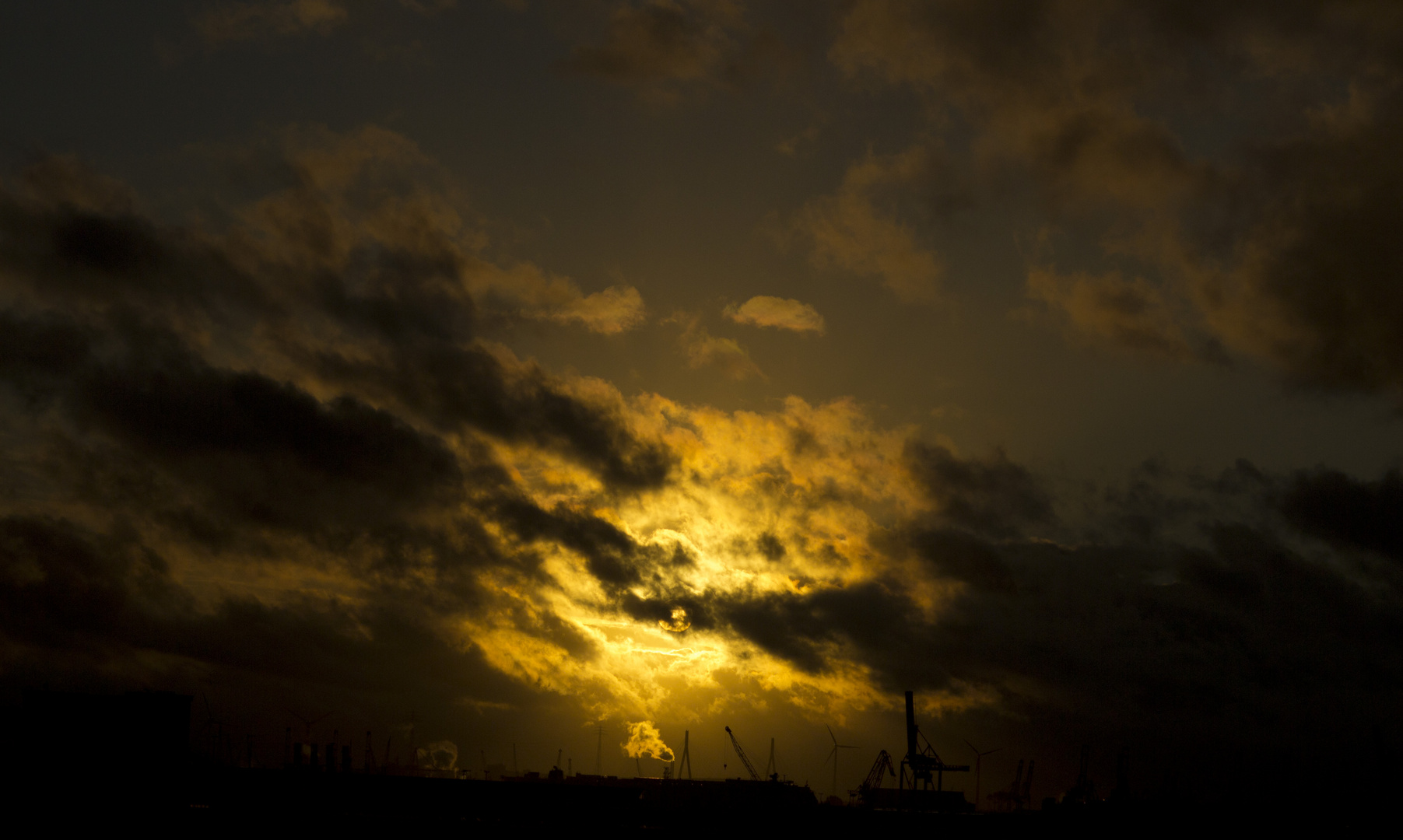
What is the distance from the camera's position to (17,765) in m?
130

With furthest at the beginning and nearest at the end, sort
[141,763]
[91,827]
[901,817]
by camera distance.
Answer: [901,817]
[141,763]
[91,827]

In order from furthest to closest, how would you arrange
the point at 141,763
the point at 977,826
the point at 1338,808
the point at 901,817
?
1. the point at 1338,808
2. the point at 901,817
3. the point at 977,826
4. the point at 141,763

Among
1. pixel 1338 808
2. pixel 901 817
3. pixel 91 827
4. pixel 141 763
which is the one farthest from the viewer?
pixel 1338 808

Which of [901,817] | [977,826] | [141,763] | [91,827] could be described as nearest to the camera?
[91,827]

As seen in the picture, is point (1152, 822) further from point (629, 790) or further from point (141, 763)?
point (141, 763)

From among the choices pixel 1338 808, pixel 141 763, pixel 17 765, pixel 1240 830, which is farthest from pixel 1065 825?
pixel 17 765

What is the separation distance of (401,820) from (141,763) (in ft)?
116

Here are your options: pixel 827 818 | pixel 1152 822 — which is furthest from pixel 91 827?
pixel 1152 822

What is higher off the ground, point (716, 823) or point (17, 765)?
point (17, 765)

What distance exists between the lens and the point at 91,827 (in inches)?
4843

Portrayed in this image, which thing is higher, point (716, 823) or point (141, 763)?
point (141, 763)

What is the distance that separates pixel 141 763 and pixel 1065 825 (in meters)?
132

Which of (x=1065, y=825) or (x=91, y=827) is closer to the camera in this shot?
(x=91, y=827)

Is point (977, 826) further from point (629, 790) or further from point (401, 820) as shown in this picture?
point (401, 820)
